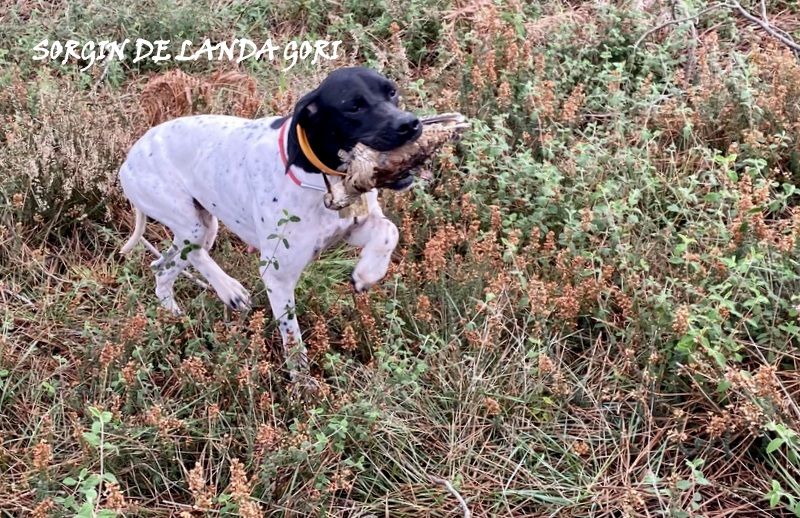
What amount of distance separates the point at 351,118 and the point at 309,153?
7.9 inches

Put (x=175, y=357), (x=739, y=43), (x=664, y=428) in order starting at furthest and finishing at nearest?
(x=739, y=43)
(x=175, y=357)
(x=664, y=428)

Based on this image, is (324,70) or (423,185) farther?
(324,70)

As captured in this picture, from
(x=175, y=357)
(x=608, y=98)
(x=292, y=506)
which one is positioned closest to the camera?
(x=292, y=506)

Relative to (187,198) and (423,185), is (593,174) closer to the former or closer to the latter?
(423,185)

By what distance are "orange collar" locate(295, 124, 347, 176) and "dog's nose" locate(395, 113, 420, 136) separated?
274 millimetres

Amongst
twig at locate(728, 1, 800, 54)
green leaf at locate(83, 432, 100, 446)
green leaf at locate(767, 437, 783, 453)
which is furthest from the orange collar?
twig at locate(728, 1, 800, 54)

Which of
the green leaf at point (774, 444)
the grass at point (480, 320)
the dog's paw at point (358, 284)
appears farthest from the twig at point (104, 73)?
the green leaf at point (774, 444)

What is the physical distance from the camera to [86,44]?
239 inches

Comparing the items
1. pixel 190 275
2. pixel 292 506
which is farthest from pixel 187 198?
pixel 292 506

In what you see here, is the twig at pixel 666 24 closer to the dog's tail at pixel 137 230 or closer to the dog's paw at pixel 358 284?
the dog's paw at pixel 358 284

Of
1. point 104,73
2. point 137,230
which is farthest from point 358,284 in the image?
point 104,73

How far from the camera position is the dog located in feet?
10.7

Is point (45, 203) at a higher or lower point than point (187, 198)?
lower

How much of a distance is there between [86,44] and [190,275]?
2.51 metres
